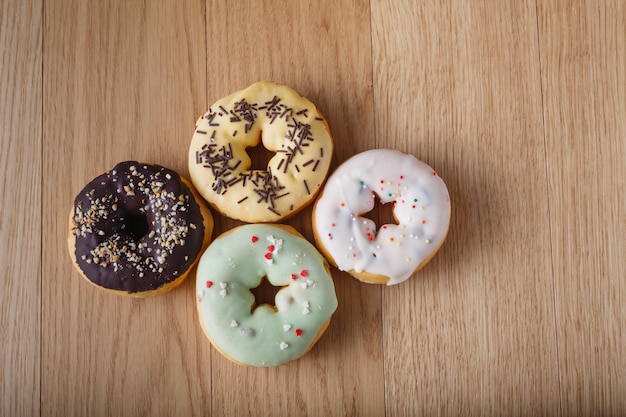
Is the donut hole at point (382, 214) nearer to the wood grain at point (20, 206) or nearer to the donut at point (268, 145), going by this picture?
the donut at point (268, 145)

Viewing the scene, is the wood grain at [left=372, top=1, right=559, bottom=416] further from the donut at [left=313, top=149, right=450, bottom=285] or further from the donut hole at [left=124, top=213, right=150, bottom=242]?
the donut hole at [left=124, top=213, right=150, bottom=242]

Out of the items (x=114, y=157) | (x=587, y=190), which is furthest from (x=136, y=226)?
(x=587, y=190)

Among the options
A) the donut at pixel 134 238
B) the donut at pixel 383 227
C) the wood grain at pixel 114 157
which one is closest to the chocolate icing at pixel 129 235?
the donut at pixel 134 238

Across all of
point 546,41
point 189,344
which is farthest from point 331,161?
point 546,41

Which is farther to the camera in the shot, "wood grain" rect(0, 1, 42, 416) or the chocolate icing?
"wood grain" rect(0, 1, 42, 416)

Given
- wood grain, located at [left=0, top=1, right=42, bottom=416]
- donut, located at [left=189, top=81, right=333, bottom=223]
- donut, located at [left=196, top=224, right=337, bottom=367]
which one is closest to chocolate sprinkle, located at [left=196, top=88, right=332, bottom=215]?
donut, located at [left=189, top=81, right=333, bottom=223]

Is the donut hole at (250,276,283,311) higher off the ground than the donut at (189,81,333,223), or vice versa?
the donut at (189,81,333,223)
